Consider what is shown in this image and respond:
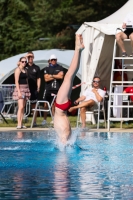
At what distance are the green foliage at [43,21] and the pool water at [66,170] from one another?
23.8 metres

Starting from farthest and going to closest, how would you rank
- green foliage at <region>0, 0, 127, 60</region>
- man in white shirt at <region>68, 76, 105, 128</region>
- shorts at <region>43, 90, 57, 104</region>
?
1. green foliage at <region>0, 0, 127, 60</region>
2. shorts at <region>43, 90, 57, 104</region>
3. man in white shirt at <region>68, 76, 105, 128</region>

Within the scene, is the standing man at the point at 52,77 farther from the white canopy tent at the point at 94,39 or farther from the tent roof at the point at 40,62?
the tent roof at the point at 40,62

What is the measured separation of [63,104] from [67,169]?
1.83m

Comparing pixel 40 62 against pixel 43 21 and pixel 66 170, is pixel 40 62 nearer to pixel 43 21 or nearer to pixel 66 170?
pixel 66 170

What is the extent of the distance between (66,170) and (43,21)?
34678 mm

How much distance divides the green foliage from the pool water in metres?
23.8

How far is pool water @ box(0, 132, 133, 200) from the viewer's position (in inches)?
239

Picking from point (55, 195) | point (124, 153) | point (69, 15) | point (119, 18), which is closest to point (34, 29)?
point (69, 15)

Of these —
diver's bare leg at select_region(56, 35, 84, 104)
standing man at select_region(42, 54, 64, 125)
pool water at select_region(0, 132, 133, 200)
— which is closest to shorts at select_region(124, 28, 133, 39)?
standing man at select_region(42, 54, 64, 125)

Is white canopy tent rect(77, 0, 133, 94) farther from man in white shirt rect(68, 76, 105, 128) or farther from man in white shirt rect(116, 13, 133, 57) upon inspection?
man in white shirt rect(68, 76, 105, 128)

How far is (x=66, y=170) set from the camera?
25.0 ft

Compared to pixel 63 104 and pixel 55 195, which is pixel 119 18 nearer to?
pixel 63 104

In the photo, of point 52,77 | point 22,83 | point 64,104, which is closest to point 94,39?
point 52,77

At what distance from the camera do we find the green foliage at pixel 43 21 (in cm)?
3550
